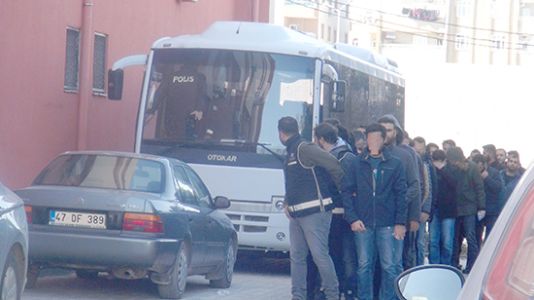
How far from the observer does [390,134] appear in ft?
39.9

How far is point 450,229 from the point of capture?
1716cm

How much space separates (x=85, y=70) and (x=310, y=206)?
8218 mm

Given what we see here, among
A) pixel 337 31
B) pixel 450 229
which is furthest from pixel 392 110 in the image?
pixel 337 31

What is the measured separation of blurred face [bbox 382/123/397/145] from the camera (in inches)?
468

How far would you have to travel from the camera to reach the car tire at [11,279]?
8914 millimetres

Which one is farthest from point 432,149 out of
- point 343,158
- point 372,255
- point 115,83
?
point 372,255

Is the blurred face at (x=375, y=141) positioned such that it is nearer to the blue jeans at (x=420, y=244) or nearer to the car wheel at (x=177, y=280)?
the car wheel at (x=177, y=280)

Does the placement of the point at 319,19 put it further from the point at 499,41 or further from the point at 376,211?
the point at 376,211

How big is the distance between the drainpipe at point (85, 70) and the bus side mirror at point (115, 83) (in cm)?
229

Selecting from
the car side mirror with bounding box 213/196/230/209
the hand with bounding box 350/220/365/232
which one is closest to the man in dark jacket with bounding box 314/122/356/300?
the hand with bounding box 350/220/365/232

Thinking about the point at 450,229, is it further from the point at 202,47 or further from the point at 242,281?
the point at 202,47

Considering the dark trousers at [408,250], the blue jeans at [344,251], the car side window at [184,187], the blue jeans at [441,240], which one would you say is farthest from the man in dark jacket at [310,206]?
the blue jeans at [441,240]

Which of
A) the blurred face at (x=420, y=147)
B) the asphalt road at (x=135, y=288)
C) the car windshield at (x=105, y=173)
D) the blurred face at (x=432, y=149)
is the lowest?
the asphalt road at (x=135, y=288)

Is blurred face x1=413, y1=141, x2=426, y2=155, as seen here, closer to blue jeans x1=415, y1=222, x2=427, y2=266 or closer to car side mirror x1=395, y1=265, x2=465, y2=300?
blue jeans x1=415, y1=222, x2=427, y2=266
